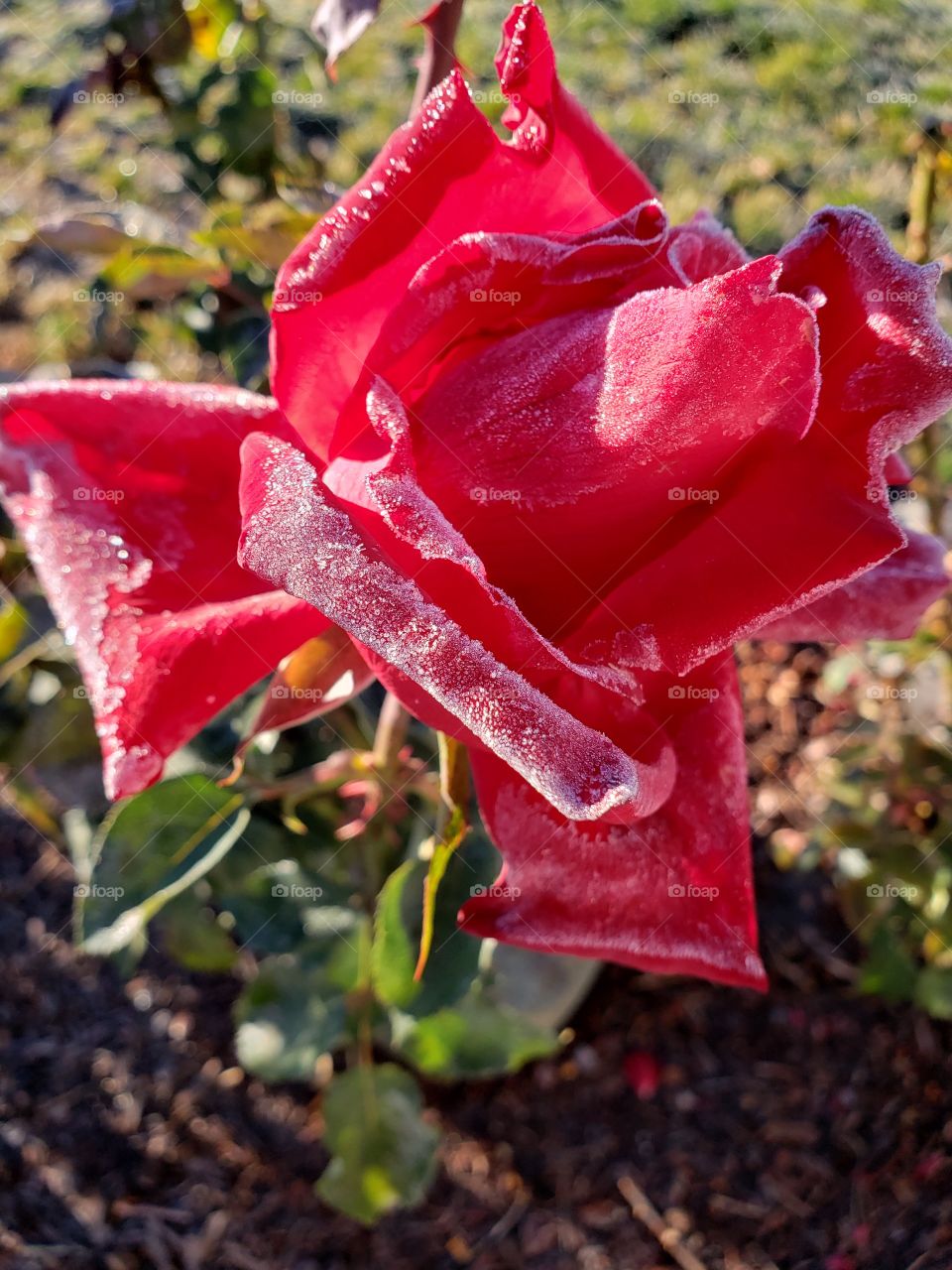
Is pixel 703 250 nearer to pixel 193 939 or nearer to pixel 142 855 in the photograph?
pixel 142 855

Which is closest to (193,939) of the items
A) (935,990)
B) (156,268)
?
(156,268)

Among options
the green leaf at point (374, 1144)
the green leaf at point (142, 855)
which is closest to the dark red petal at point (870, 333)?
the green leaf at point (142, 855)

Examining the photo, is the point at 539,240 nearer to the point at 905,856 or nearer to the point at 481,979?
the point at 481,979

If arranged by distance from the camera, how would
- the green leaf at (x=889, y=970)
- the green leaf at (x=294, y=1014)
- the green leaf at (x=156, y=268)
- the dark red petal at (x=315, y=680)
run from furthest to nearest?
the green leaf at (x=889, y=970) < the green leaf at (x=294, y=1014) < the green leaf at (x=156, y=268) < the dark red petal at (x=315, y=680)

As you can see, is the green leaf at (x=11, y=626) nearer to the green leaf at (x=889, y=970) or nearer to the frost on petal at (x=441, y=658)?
the frost on petal at (x=441, y=658)

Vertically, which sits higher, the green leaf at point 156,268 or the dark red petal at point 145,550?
the green leaf at point 156,268

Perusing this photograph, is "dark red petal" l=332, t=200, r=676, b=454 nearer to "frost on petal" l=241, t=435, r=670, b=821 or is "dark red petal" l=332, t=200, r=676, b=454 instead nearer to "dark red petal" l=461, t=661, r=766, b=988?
"frost on petal" l=241, t=435, r=670, b=821

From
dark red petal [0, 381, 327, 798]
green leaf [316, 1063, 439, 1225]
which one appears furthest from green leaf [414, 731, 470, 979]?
green leaf [316, 1063, 439, 1225]
